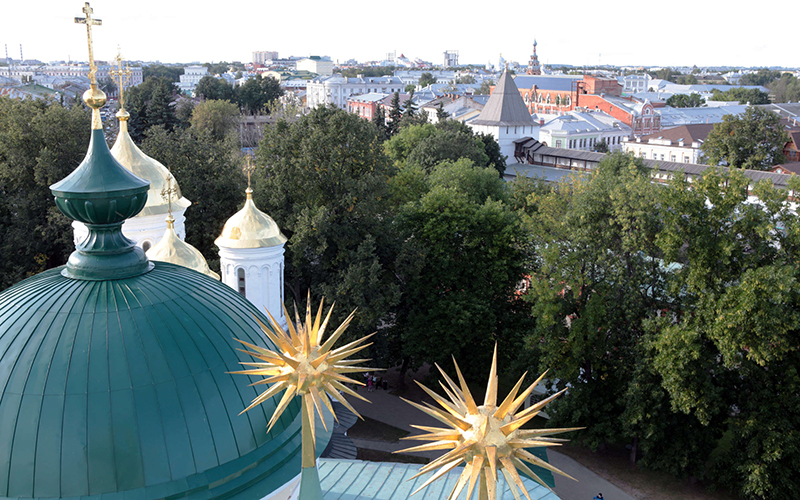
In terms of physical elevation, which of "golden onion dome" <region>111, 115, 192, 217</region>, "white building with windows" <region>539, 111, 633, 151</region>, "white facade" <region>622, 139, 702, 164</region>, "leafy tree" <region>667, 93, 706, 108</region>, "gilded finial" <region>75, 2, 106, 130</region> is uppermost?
"gilded finial" <region>75, 2, 106, 130</region>

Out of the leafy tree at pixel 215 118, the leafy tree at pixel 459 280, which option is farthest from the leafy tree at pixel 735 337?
the leafy tree at pixel 215 118

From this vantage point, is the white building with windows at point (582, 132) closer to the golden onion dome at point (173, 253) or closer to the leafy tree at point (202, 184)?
the leafy tree at point (202, 184)

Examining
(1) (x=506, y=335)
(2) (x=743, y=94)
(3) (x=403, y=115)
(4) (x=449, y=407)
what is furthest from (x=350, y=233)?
(2) (x=743, y=94)

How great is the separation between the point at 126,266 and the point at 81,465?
265 centimetres

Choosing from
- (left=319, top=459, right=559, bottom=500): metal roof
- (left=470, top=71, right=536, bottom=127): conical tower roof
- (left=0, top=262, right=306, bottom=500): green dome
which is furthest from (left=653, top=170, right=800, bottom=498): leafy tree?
(left=470, top=71, right=536, bottom=127): conical tower roof

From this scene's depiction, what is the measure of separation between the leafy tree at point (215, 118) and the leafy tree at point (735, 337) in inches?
2351

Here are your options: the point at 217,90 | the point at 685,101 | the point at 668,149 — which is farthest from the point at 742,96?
the point at 217,90

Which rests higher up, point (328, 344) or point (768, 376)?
point (328, 344)

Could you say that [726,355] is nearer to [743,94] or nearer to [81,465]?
[81,465]

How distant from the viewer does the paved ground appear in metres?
22.1

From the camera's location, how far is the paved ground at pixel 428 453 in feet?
72.6

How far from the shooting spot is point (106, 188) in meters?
8.89

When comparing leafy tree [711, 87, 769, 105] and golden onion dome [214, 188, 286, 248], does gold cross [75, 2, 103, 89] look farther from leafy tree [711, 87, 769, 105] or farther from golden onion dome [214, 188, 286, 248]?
leafy tree [711, 87, 769, 105]

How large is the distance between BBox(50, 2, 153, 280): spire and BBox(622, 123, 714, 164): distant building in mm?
73680
